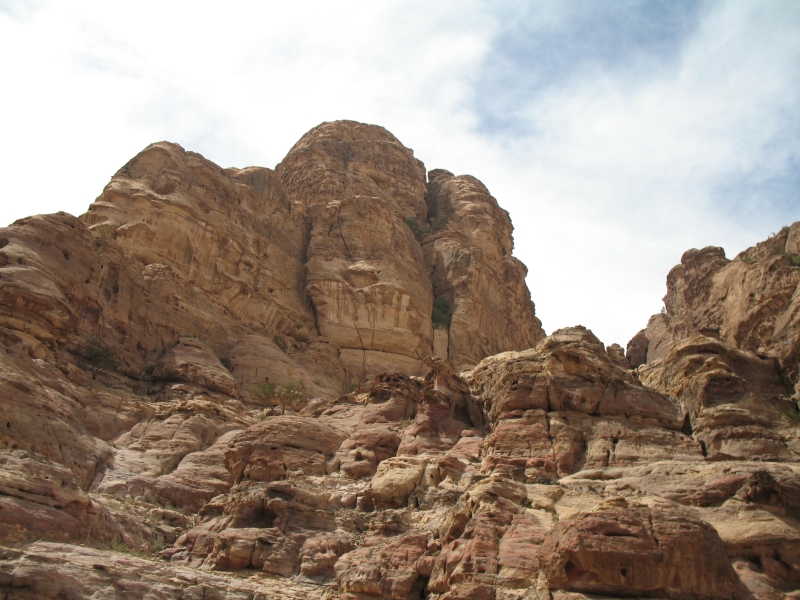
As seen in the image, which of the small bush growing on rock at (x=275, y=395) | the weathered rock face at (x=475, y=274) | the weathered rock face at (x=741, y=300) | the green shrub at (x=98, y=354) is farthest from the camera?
the weathered rock face at (x=475, y=274)

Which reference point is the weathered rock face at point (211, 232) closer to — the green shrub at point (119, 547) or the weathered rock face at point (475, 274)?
the weathered rock face at point (475, 274)

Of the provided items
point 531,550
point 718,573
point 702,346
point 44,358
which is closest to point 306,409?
point 44,358

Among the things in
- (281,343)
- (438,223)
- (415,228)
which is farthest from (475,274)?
(281,343)

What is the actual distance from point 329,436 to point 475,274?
39192mm

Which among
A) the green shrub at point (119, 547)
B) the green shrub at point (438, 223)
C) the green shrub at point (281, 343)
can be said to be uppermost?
the green shrub at point (438, 223)

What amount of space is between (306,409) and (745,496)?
22058mm

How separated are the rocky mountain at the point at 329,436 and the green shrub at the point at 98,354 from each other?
0.37 feet

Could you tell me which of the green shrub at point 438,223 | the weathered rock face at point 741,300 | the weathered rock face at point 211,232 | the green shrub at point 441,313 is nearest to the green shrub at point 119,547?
the weathered rock face at point 741,300

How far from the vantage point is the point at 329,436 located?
92.0 feet

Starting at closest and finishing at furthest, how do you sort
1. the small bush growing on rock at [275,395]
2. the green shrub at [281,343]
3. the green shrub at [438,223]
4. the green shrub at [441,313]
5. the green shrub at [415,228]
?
the small bush growing on rock at [275,395] → the green shrub at [281,343] → the green shrub at [441,313] → the green shrub at [415,228] → the green shrub at [438,223]

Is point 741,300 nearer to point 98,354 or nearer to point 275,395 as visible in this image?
point 275,395

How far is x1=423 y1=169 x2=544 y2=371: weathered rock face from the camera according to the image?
2414 inches

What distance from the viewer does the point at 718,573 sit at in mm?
15070

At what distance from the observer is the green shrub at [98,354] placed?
118ft
